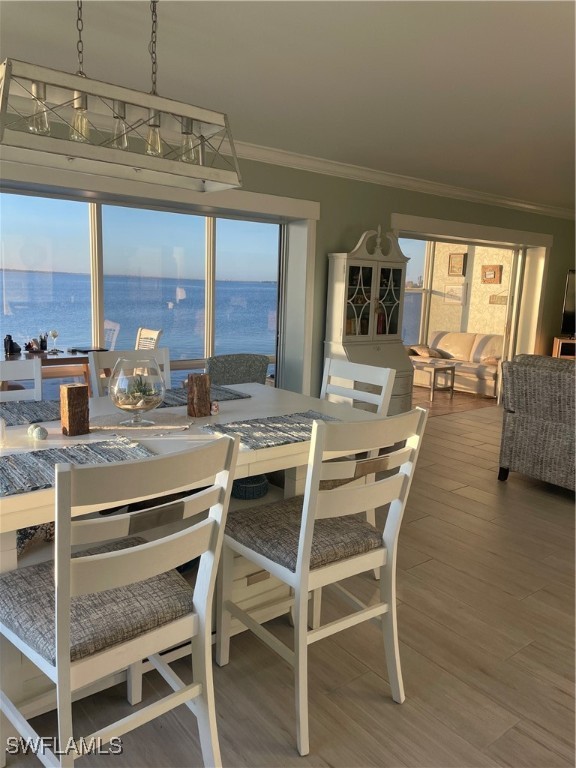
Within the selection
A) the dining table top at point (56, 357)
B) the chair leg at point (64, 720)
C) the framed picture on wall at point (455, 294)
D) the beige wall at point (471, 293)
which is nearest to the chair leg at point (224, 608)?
the chair leg at point (64, 720)

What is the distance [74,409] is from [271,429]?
692 millimetres

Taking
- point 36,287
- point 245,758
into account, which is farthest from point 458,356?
point 245,758

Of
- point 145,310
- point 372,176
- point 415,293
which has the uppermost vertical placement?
point 372,176

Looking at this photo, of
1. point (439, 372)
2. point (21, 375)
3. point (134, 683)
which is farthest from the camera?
point (439, 372)

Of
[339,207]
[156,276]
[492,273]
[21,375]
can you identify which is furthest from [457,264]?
[21,375]

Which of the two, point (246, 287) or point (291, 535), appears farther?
point (246, 287)

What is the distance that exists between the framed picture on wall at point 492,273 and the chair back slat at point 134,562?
26.8 feet

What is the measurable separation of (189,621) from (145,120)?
1.67 m

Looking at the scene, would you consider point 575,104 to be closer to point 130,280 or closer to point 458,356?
point 130,280

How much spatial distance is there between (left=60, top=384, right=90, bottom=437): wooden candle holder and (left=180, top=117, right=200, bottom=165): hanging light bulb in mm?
914

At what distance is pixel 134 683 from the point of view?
181 centimetres

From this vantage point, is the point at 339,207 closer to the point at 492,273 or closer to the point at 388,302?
the point at 388,302

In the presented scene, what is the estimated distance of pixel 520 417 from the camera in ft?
12.9

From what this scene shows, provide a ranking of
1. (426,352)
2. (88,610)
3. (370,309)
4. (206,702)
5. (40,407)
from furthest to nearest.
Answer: (426,352), (370,309), (40,407), (206,702), (88,610)
